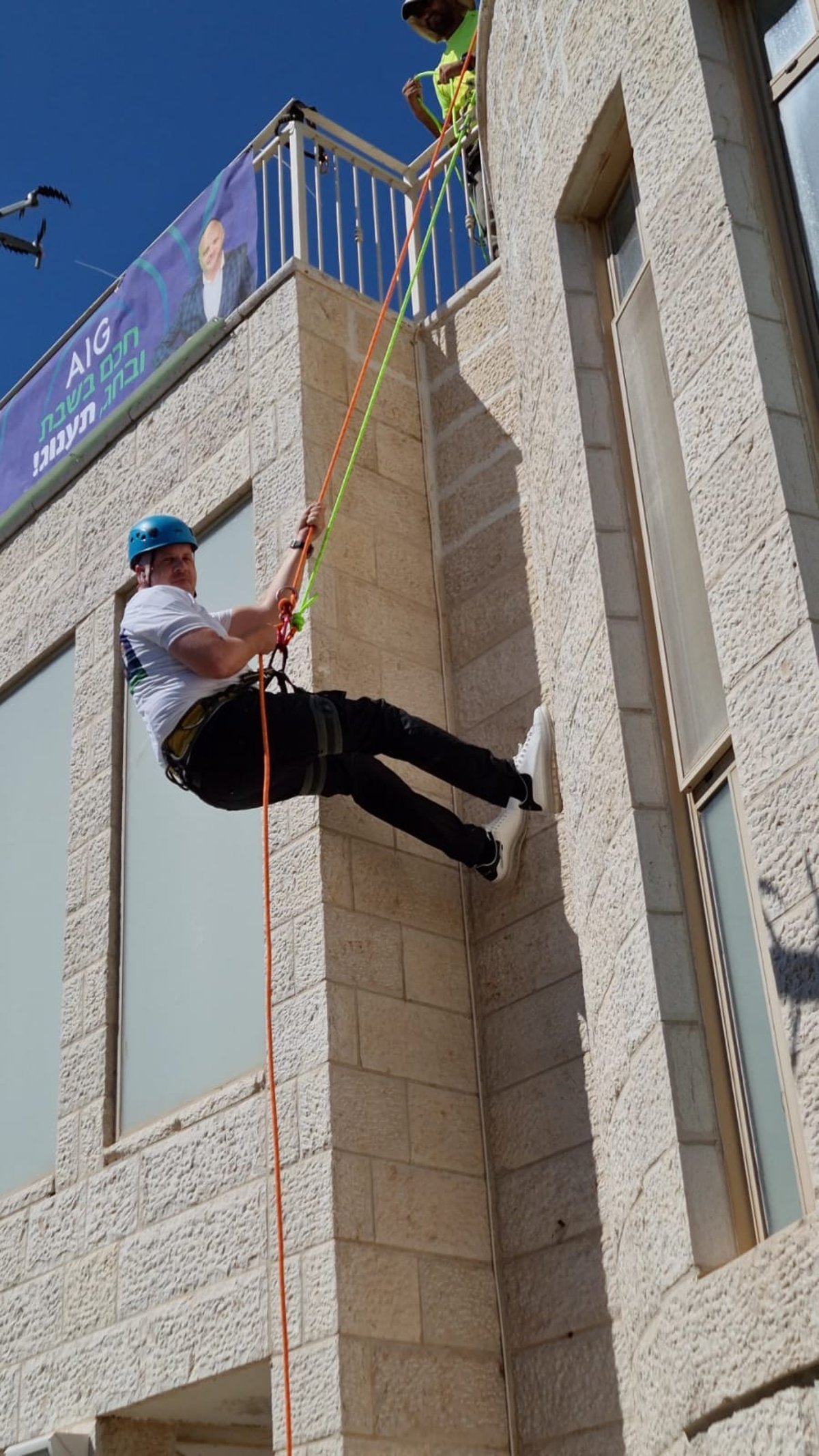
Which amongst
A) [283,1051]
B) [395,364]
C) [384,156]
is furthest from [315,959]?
[384,156]

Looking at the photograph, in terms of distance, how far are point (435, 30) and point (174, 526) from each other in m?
4.46

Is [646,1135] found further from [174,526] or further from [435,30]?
[435,30]

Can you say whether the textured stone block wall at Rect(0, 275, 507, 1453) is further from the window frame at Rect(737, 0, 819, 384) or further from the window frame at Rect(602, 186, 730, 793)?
the window frame at Rect(737, 0, 819, 384)

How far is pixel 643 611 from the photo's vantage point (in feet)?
17.5

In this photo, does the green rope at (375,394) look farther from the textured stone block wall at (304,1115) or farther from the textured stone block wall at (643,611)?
the textured stone block wall at (643,611)

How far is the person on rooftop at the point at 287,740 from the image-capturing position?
6180 millimetres

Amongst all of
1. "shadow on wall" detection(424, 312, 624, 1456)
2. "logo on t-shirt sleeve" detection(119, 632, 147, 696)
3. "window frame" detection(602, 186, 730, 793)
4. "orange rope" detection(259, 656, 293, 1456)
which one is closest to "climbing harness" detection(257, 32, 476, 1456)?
"orange rope" detection(259, 656, 293, 1456)

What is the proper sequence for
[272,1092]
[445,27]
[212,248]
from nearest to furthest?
[272,1092] < [212,248] < [445,27]

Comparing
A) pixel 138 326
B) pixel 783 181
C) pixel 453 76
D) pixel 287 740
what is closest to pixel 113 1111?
pixel 287 740

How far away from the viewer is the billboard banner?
8562 millimetres

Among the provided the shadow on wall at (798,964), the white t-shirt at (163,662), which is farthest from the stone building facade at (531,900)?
the white t-shirt at (163,662)

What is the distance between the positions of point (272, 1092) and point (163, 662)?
5.12 feet

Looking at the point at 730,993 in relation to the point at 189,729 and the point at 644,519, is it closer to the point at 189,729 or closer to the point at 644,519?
the point at 644,519

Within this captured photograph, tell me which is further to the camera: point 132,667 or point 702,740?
point 132,667
